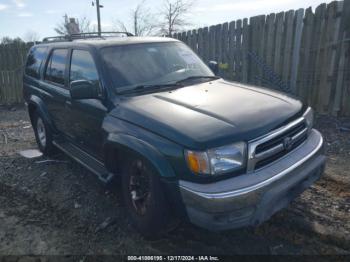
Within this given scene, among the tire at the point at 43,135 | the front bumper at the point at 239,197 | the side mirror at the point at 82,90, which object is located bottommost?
the tire at the point at 43,135

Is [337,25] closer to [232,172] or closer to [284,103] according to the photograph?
[284,103]

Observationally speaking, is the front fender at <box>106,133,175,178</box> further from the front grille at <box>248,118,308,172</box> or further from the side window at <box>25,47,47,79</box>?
the side window at <box>25,47,47,79</box>

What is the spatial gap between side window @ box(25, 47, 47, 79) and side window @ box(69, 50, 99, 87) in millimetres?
1332

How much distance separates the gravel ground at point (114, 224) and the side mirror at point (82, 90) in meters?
1.07

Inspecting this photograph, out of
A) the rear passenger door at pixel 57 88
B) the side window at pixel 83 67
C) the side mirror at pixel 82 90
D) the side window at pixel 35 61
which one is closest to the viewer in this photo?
the side mirror at pixel 82 90

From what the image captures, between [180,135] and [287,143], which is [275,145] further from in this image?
[180,135]

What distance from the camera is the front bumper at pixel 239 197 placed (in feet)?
8.15

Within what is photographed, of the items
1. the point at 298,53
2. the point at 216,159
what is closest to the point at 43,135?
the point at 216,159

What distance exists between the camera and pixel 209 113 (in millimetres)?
2887

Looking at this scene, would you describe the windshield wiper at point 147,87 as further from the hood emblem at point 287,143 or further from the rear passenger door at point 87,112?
the hood emblem at point 287,143

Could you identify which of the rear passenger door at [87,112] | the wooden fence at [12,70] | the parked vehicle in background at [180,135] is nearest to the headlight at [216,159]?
the parked vehicle in background at [180,135]

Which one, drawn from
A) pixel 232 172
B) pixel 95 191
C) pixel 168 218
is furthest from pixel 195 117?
pixel 95 191

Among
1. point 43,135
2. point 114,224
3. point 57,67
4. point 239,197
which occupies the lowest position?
point 114,224

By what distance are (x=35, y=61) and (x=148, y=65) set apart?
2.80 m
